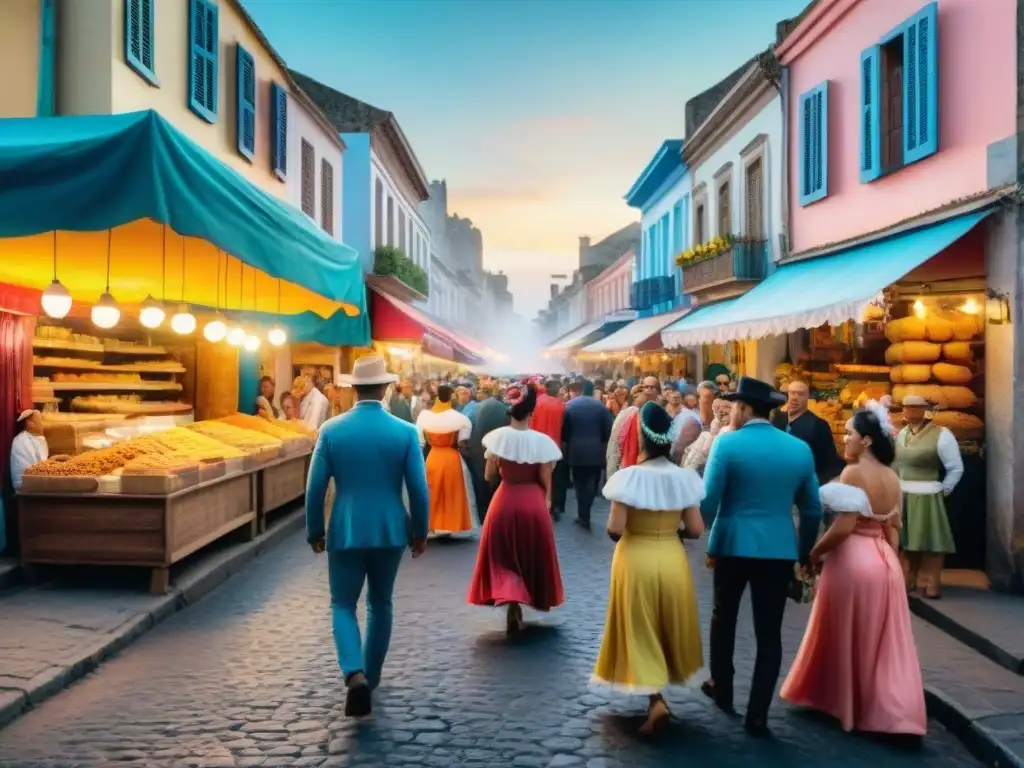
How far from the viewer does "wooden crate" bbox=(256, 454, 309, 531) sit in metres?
11.7

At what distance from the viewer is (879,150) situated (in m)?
12.1

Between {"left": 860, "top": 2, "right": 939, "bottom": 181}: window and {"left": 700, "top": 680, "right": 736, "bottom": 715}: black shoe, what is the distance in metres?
6.99

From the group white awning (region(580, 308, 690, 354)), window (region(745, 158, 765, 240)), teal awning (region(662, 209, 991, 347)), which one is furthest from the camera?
white awning (region(580, 308, 690, 354))

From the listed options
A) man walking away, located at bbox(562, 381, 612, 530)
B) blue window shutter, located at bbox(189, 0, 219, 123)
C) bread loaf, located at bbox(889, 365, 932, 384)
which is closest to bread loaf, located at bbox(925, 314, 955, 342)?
bread loaf, located at bbox(889, 365, 932, 384)

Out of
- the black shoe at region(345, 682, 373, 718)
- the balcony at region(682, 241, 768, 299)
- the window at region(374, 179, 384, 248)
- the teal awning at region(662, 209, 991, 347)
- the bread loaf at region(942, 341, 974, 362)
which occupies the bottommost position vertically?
the black shoe at region(345, 682, 373, 718)

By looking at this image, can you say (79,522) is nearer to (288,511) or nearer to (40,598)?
(40,598)

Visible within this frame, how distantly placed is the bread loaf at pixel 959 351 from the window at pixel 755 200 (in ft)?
25.4

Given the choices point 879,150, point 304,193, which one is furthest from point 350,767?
point 304,193

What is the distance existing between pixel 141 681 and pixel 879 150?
10270mm

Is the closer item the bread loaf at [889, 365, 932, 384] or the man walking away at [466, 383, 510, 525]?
the bread loaf at [889, 365, 932, 384]

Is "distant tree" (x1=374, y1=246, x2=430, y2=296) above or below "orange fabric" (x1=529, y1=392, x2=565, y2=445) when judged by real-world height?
above

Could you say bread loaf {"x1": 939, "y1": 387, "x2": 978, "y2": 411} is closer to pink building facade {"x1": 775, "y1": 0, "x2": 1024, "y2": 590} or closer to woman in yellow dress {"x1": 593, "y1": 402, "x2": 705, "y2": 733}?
pink building facade {"x1": 775, "y1": 0, "x2": 1024, "y2": 590}

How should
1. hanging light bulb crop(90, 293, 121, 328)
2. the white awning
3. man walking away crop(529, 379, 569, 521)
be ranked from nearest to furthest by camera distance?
hanging light bulb crop(90, 293, 121, 328)
man walking away crop(529, 379, 569, 521)
the white awning

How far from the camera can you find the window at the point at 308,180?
1947 cm
